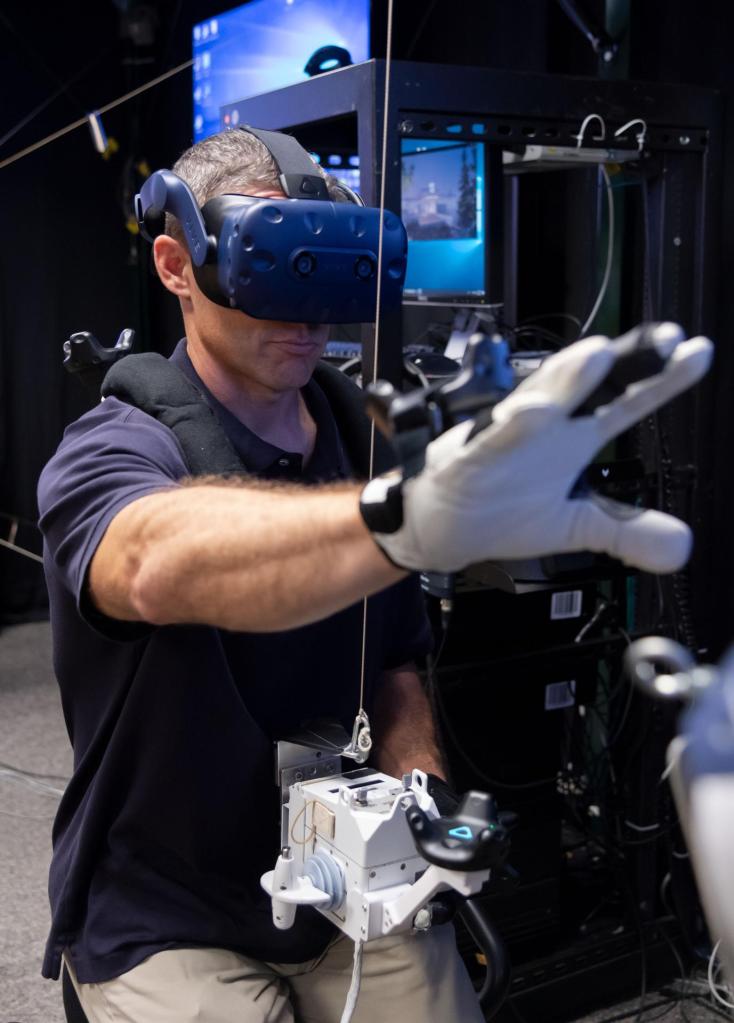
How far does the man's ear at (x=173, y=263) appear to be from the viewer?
1.36 meters

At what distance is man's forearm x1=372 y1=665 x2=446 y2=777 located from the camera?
1.46 m

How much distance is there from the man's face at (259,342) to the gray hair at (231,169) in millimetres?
19

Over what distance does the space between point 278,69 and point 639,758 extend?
2.29m

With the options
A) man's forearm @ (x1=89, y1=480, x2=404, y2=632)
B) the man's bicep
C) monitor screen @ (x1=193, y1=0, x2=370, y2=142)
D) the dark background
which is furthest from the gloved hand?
the dark background

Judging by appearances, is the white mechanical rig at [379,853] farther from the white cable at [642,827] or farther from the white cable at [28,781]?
the white cable at [28,781]

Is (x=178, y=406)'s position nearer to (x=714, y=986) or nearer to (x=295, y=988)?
(x=295, y=988)

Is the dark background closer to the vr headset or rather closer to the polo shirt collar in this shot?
the polo shirt collar

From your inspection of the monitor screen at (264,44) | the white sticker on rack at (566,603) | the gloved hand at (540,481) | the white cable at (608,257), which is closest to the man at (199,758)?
the gloved hand at (540,481)

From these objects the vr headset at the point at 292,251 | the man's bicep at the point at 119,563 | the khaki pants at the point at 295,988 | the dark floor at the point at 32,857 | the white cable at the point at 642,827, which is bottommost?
the dark floor at the point at 32,857

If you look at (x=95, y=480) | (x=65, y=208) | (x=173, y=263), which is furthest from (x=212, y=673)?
(x=65, y=208)

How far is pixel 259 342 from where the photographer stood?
4.20ft

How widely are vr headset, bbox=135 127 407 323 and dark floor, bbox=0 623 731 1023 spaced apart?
1.46m

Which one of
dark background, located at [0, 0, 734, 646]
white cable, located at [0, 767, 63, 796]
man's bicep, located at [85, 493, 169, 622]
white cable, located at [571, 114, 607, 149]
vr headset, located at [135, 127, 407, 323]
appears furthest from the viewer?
dark background, located at [0, 0, 734, 646]

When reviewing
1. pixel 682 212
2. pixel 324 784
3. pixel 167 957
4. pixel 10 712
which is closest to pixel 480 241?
pixel 682 212
